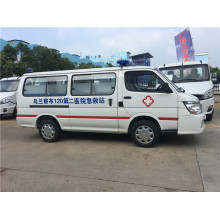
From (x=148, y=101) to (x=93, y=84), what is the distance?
1425mm

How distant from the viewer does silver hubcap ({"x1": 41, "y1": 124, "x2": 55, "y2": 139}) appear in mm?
5023

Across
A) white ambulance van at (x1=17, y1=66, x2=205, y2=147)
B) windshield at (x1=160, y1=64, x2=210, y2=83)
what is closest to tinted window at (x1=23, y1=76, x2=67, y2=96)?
white ambulance van at (x1=17, y1=66, x2=205, y2=147)

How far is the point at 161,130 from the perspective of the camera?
4.12m

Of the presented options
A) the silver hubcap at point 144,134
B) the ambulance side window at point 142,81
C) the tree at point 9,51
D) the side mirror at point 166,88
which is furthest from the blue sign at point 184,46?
the tree at point 9,51

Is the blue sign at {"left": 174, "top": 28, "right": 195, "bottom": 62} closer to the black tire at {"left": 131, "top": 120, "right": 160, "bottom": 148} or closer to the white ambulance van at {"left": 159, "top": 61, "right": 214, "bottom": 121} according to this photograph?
the white ambulance van at {"left": 159, "top": 61, "right": 214, "bottom": 121}

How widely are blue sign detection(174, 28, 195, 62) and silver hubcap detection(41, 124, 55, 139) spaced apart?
911cm

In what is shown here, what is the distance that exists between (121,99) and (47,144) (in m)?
2.47

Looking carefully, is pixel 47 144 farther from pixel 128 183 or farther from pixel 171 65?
pixel 171 65

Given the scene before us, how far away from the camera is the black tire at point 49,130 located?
4.98 metres

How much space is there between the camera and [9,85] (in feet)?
30.8

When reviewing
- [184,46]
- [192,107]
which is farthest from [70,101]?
[184,46]

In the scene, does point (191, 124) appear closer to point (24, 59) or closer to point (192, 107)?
point (192, 107)

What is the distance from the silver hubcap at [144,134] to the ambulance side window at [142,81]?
90 centimetres

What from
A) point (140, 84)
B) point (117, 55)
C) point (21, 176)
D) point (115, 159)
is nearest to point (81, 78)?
point (140, 84)
